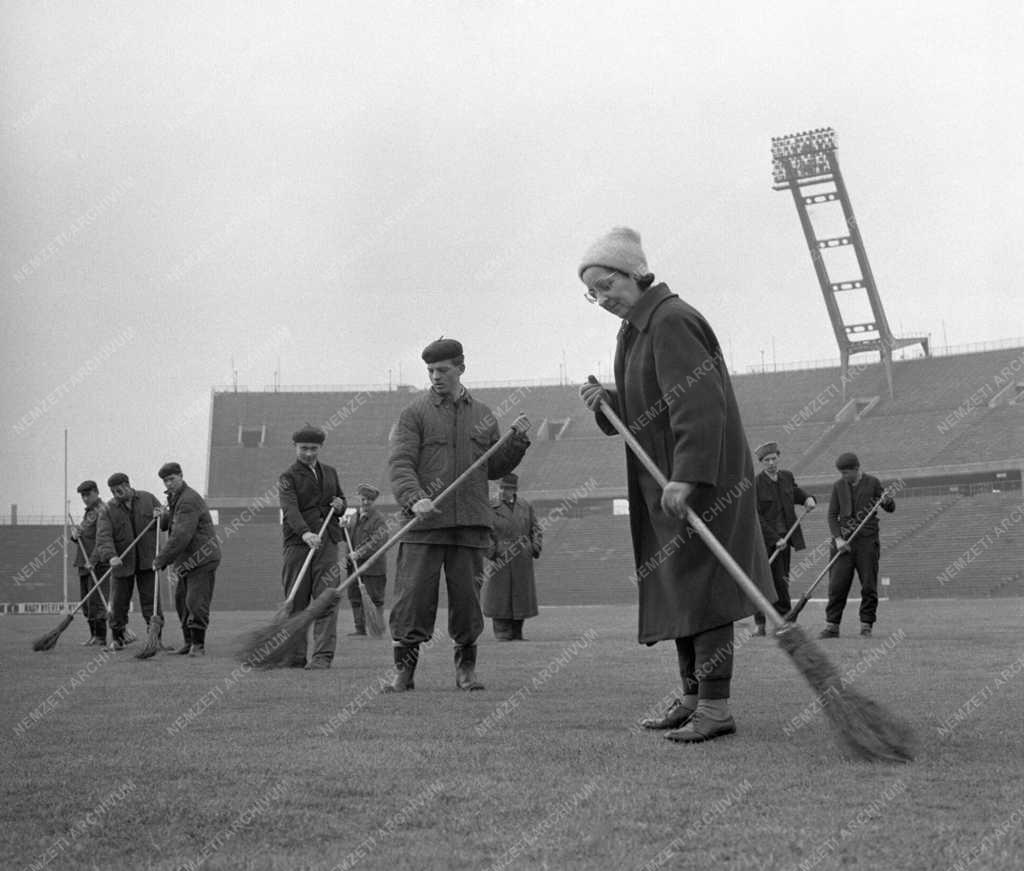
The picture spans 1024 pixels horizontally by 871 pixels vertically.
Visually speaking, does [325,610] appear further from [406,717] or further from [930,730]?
[930,730]

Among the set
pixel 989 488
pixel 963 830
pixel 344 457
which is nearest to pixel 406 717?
pixel 963 830

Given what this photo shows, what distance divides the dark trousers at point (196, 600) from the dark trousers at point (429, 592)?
5337 mm

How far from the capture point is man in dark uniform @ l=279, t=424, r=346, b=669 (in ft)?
36.3

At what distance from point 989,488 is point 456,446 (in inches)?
1608

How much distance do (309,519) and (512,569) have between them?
5.83m

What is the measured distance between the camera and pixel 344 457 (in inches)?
2200

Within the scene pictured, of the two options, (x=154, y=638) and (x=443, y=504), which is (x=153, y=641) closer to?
Result: (x=154, y=638)

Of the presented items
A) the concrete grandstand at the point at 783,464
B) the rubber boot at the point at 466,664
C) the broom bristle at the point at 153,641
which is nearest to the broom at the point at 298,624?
the rubber boot at the point at 466,664

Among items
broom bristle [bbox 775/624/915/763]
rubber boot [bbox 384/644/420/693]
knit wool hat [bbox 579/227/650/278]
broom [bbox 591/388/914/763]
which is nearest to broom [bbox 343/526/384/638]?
rubber boot [bbox 384/644/420/693]

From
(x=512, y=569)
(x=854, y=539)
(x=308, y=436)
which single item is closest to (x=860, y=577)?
(x=854, y=539)

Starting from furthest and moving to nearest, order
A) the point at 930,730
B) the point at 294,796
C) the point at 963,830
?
the point at 930,730 → the point at 294,796 → the point at 963,830

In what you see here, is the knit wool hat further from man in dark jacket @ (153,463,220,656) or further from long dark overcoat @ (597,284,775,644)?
man in dark jacket @ (153,463,220,656)

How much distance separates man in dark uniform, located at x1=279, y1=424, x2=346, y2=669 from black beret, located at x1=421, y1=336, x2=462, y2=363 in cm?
281

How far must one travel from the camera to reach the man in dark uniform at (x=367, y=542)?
18078mm
